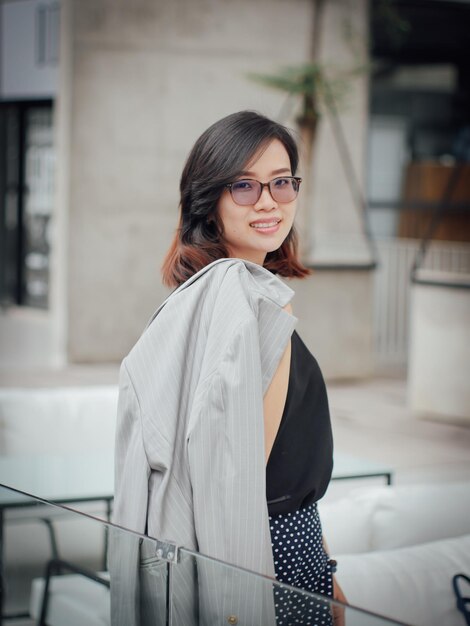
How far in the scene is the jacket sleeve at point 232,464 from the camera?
1403mm

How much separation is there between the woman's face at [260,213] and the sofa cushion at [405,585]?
93cm

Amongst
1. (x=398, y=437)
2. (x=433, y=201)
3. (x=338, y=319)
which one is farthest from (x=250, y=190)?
(x=433, y=201)

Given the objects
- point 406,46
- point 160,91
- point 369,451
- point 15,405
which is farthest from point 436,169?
point 15,405

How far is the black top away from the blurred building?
6.43 meters

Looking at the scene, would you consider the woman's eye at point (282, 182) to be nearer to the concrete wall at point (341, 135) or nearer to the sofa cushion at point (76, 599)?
the sofa cushion at point (76, 599)

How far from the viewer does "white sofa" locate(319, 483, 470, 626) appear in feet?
7.38

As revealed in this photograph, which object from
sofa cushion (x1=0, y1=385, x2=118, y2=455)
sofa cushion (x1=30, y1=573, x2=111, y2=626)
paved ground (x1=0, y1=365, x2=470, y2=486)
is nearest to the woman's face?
sofa cushion (x1=30, y1=573, x2=111, y2=626)

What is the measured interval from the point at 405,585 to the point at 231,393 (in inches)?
42.9

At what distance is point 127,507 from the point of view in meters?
1.49

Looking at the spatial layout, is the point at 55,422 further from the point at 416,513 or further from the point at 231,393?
the point at 231,393

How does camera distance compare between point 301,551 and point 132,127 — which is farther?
point 132,127

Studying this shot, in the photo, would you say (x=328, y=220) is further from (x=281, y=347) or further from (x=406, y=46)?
(x=281, y=347)

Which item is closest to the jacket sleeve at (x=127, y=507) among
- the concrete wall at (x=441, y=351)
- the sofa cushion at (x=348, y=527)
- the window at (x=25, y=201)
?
the sofa cushion at (x=348, y=527)

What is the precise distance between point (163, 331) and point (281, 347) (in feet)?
0.60
